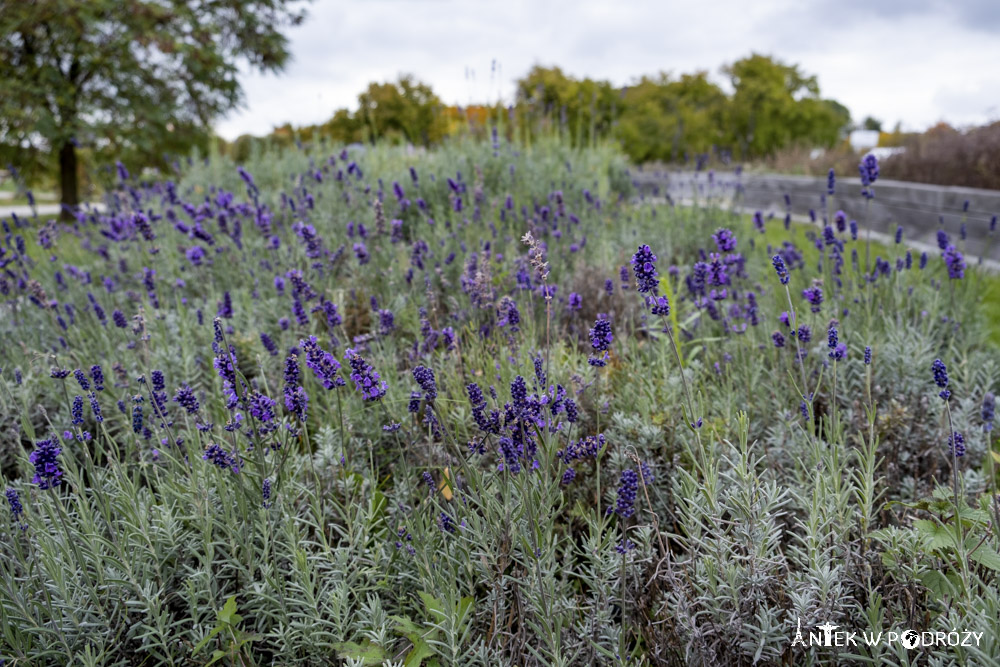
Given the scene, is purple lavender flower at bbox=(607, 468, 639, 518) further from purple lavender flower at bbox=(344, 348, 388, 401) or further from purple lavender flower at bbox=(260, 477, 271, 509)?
purple lavender flower at bbox=(260, 477, 271, 509)

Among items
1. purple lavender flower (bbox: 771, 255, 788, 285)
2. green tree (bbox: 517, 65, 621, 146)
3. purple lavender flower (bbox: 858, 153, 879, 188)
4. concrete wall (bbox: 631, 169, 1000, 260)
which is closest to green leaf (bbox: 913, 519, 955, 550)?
purple lavender flower (bbox: 771, 255, 788, 285)

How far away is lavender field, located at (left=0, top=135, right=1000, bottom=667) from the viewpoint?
1737 millimetres

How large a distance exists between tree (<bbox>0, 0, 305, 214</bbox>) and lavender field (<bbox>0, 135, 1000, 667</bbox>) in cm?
1197

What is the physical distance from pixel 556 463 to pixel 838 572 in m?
0.97

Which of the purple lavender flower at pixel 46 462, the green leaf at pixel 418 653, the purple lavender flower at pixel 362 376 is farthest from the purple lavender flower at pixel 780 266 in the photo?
the purple lavender flower at pixel 46 462

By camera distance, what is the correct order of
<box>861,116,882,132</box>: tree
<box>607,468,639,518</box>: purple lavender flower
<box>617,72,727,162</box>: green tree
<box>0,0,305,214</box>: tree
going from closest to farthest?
<box>607,468,639,518</box>: purple lavender flower < <box>0,0,305,214</box>: tree < <box>617,72,727,162</box>: green tree < <box>861,116,882,132</box>: tree

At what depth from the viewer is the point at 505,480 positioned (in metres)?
1.76

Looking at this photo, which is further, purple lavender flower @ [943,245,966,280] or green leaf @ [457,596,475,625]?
purple lavender flower @ [943,245,966,280]

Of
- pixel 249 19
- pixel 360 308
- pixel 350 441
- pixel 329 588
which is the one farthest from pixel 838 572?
pixel 249 19

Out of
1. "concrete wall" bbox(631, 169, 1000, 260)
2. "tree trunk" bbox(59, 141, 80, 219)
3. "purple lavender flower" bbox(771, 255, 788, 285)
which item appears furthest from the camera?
"tree trunk" bbox(59, 141, 80, 219)

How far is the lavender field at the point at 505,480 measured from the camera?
5.70ft

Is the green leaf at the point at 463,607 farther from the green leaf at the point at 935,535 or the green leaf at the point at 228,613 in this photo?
the green leaf at the point at 935,535

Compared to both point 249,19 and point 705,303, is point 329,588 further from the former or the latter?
point 249,19

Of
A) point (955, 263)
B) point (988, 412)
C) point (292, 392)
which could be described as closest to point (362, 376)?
→ point (292, 392)
